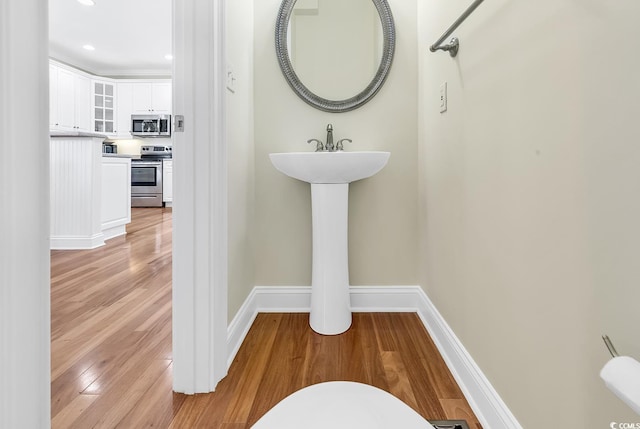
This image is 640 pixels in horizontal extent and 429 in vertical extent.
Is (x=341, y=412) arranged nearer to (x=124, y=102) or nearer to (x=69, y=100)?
(x=69, y=100)

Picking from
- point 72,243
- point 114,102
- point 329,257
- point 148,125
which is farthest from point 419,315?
point 114,102

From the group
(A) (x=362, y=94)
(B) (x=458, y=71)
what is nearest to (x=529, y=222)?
(B) (x=458, y=71)

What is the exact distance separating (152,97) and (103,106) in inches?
36.3

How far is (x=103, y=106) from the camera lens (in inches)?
256

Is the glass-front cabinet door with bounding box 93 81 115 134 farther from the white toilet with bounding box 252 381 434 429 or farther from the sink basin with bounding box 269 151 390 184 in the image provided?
the white toilet with bounding box 252 381 434 429

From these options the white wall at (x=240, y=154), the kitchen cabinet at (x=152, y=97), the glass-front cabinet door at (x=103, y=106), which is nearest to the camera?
the white wall at (x=240, y=154)

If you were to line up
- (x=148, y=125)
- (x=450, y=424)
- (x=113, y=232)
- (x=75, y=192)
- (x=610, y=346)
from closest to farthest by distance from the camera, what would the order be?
(x=610, y=346) < (x=450, y=424) < (x=75, y=192) < (x=113, y=232) < (x=148, y=125)

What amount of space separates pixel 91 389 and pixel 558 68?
1630 mm

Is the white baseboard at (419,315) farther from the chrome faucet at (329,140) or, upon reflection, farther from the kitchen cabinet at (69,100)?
the kitchen cabinet at (69,100)

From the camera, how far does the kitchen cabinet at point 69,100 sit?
5652 millimetres

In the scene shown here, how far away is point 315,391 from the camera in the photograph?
0.65m

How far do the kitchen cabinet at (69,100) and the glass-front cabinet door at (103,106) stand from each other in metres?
0.12

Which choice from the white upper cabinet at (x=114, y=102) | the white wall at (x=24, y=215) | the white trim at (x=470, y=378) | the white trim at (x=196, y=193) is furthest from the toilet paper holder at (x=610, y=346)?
the white upper cabinet at (x=114, y=102)

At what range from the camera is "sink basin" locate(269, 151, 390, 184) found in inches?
57.4
